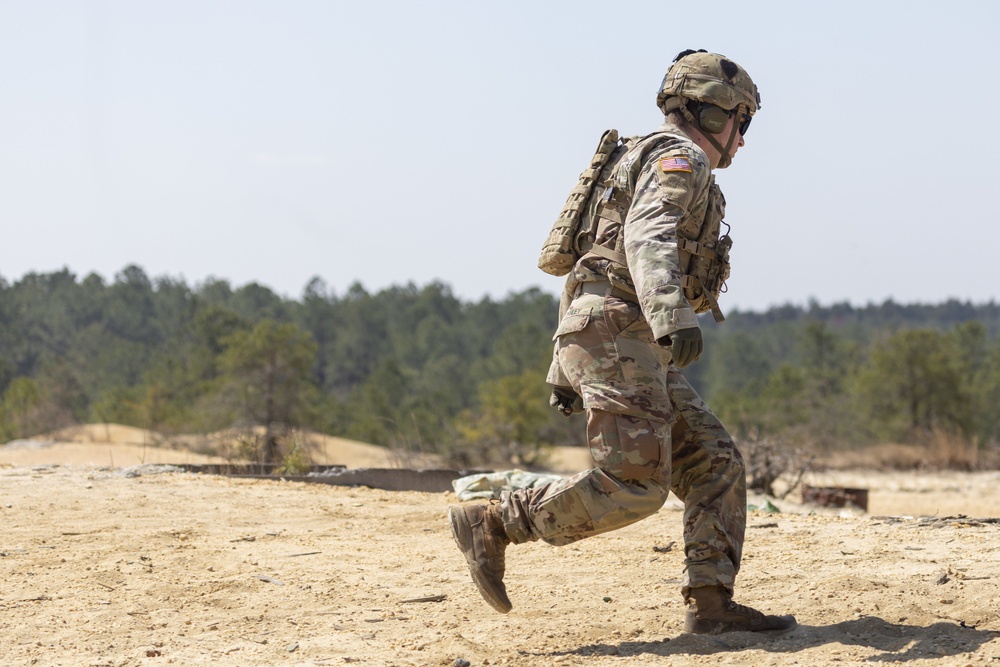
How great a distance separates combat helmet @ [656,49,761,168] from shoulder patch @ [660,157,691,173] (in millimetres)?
318

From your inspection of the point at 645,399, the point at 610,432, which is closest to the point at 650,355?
the point at 645,399

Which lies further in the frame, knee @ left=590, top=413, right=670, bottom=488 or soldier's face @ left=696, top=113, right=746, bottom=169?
soldier's face @ left=696, top=113, right=746, bottom=169

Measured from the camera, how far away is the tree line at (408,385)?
24875 mm

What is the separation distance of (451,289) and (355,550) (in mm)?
90809

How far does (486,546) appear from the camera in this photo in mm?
3754

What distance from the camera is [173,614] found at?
164 inches

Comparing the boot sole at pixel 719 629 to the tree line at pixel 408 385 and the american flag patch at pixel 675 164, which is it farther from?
the tree line at pixel 408 385

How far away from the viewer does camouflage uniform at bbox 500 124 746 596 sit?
11.5 ft

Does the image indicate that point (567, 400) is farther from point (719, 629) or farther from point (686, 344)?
point (719, 629)

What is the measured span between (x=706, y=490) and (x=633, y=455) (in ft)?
1.36

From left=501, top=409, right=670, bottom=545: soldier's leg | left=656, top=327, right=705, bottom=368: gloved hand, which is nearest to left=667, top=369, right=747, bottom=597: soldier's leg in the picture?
left=501, top=409, right=670, bottom=545: soldier's leg

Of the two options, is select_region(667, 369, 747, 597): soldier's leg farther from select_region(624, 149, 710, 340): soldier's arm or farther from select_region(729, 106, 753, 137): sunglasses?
select_region(729, 106, 753, 137): sunglasses

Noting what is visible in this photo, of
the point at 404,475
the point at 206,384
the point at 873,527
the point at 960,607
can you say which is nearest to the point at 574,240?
the point at 960,607

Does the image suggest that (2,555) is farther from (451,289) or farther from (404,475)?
(451,289)
